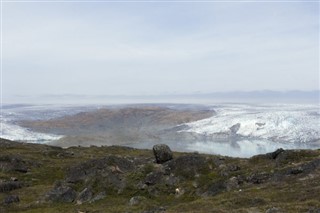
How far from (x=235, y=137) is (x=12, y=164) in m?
123

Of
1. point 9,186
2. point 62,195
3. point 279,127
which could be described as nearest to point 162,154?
point 62,195

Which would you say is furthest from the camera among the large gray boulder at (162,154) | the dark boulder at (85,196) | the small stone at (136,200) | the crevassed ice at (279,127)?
the crevassed ice at (279,127)

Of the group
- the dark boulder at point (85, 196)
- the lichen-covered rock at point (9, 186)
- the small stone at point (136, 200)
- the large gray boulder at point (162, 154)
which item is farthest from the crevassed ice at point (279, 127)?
the small stone at point (136, 200)

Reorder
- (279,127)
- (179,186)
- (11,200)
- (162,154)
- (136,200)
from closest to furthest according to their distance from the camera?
(136,200) → (179,186) → (11,200) → (162,154) → (279,127)

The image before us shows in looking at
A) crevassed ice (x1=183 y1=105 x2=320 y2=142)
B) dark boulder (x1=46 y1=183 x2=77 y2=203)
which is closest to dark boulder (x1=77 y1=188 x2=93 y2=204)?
dark boulder (x1=46 y1=183 x2=77 y2=203)

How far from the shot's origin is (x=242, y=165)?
154 feet

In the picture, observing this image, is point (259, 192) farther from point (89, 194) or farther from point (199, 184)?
point (89, 194)

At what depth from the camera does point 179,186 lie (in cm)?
4347

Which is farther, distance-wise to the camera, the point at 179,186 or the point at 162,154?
the point at 162,154

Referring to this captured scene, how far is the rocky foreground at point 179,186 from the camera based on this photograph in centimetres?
3394

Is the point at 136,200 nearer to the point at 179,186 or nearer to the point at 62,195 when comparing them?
the point at 179,186

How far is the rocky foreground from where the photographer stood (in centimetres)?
3394

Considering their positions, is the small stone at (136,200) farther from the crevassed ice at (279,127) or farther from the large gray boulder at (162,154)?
the crevassed ice at (279,127)

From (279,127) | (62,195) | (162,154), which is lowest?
(279,127)
